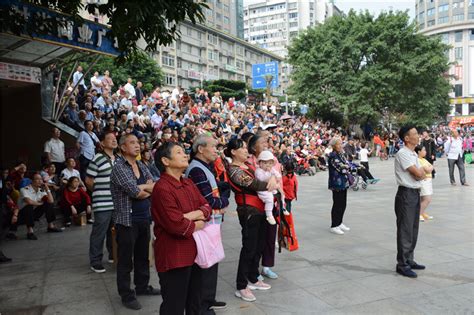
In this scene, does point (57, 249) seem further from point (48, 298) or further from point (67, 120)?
point (67, 120)

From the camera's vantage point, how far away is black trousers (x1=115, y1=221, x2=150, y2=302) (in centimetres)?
401

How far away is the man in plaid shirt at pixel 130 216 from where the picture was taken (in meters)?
3.97

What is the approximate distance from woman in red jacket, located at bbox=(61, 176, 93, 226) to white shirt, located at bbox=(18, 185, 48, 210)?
1.67 ft

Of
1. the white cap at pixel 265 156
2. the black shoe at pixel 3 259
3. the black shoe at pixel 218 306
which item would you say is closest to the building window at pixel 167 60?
the black shoe at pixel 3 259

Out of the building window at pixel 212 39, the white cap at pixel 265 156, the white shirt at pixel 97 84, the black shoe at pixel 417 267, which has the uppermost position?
the building window at pixel 212 39

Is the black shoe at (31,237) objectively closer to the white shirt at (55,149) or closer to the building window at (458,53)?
the white shirt at (55,149)

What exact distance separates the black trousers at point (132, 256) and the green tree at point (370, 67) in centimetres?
2659

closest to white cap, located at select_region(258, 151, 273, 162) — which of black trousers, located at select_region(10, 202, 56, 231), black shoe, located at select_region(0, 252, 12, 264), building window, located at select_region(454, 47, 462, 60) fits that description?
black shoe, located at select_region(0, 252, 12, 264)

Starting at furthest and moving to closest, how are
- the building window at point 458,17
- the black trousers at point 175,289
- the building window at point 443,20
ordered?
the building window at point 443,20, the building window at point 458,17, the black trousers at point 175,289

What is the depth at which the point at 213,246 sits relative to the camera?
2.93 metres

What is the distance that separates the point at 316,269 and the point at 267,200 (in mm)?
1515

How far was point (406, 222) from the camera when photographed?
4727mm

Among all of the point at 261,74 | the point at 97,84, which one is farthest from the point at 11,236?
the point at 261,74

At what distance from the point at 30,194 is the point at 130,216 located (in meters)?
4.33
